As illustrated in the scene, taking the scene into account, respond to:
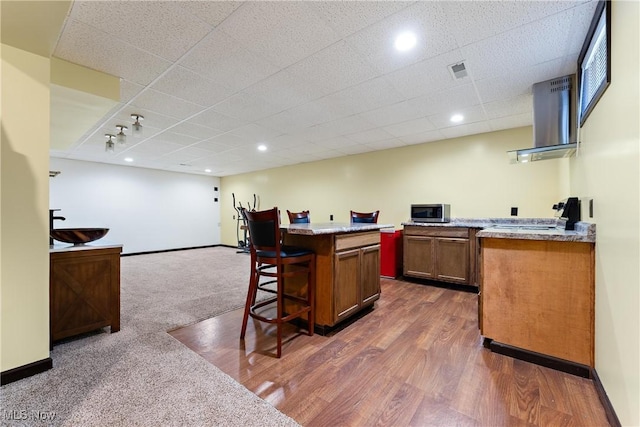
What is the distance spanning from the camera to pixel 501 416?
1.44m

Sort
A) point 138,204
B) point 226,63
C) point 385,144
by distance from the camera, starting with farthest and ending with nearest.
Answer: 1. point 138,204
2. point 385,144
3. point 226,63

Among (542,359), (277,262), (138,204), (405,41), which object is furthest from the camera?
(138,204)

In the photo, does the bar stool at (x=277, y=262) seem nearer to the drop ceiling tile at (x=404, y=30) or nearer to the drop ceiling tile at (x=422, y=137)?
the drop ceiling tile at (x=404, y=30)

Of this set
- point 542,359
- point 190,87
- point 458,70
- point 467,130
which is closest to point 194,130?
point 190,87

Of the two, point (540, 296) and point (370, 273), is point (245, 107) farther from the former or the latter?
point (540, 296)

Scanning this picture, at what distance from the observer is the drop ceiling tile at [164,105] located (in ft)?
9.78

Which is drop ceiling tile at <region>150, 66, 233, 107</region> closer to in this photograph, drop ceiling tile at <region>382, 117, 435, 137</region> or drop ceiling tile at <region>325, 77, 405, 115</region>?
drop ceiling tile at <region>325, 77, 405, 115</region>

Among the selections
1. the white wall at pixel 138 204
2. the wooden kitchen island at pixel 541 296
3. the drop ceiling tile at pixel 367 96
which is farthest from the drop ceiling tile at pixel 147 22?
the white wall at pixel 138 204

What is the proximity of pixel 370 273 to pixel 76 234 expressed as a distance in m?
2.87

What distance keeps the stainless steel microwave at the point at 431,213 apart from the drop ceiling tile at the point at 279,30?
10.2 feet

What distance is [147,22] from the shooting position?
6.04 feet

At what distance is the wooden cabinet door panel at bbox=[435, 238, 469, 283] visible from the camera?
3824mm

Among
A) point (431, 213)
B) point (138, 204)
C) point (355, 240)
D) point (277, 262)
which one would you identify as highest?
point (138, 204)

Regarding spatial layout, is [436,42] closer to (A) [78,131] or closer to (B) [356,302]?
(B) [356,302]
